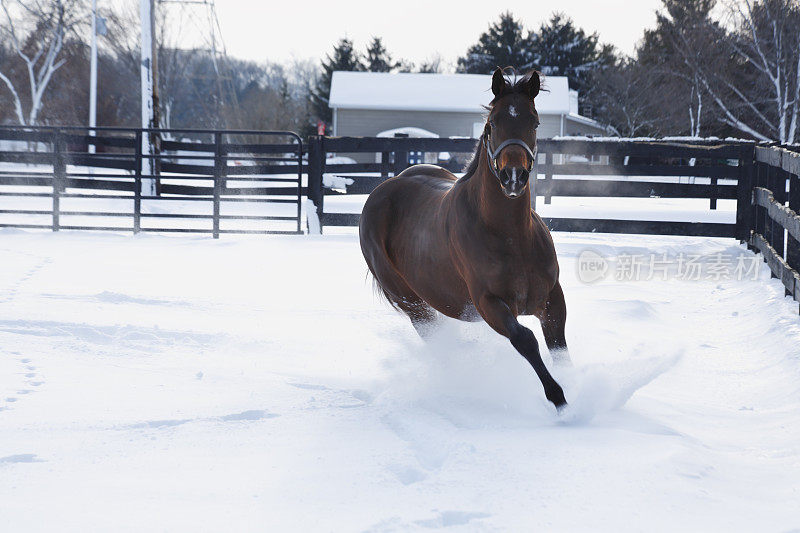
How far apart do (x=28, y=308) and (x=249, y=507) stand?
411cm

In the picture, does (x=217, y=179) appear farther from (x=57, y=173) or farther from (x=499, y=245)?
(x=499, y=245)

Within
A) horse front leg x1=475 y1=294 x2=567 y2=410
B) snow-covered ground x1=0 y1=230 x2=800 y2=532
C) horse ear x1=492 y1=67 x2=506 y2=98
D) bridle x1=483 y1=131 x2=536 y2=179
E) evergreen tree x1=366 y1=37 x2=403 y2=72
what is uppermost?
evergreen tree x1=366 y1=37 x2=403 y2=72

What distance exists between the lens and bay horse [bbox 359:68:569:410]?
3.62m

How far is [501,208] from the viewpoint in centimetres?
379

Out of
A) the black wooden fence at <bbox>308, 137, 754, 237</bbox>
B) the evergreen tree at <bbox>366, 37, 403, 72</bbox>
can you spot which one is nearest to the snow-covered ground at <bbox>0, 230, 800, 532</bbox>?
the black wooden fence at <bbox>308, 137, 754, 237</bbox>

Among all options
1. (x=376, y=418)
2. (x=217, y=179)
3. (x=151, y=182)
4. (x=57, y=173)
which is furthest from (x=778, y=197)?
(x=151, y=182)

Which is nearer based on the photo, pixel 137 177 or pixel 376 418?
pixel 376 418

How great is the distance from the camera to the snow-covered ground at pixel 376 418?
2631 mm

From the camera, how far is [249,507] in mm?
2658

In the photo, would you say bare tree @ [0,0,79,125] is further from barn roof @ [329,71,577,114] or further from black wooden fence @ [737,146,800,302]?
black wooden fence @ [737,146,800,302]

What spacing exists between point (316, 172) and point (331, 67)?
37.5m

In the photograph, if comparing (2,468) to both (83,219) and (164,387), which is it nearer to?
(164,387)

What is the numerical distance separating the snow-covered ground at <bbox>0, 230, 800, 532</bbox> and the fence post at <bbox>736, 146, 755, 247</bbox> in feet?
12.5

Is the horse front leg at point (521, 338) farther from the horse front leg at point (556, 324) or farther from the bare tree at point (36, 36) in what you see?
the bare tree at point (36, 36)
